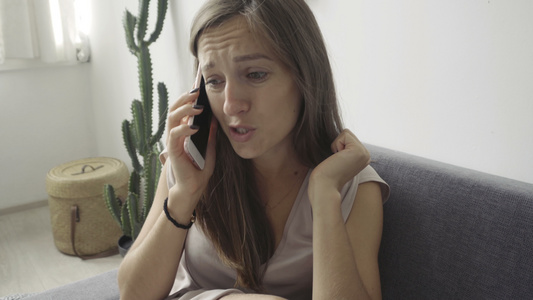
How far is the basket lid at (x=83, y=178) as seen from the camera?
2487 mm

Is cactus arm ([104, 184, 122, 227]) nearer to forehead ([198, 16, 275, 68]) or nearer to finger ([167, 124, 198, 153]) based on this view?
finger ([167, 124, 198, 153])

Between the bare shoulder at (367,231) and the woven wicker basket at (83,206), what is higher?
the bare shoulder at (367,231)

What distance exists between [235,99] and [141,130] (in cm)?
143

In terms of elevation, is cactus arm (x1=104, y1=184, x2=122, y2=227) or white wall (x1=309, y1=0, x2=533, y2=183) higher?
white wall (x1=309, y1=0, x2=533, y2=183)

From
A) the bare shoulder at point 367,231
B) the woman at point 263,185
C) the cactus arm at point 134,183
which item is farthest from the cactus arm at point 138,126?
the bare shoulder at point 367,231

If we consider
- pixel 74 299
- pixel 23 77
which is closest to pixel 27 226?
pixel 23 77

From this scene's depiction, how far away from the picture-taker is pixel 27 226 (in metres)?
3.02

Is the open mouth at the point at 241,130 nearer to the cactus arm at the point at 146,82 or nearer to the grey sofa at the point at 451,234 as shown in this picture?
the grey sofa at the point at 451,234

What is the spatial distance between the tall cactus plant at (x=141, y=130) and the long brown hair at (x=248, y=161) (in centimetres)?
112

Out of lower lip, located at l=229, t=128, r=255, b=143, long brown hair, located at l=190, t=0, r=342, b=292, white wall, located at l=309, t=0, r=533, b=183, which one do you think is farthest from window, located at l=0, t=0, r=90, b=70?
lower lip, located at l=229, t=128, r=255, b=143

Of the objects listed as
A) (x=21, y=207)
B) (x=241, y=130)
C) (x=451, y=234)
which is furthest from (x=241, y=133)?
(x=21, y=207)

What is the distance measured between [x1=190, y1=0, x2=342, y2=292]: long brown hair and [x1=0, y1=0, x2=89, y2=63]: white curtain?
84.0 inches

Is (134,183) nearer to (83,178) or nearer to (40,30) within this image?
(83,178)

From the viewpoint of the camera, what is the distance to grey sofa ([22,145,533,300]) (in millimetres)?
897
